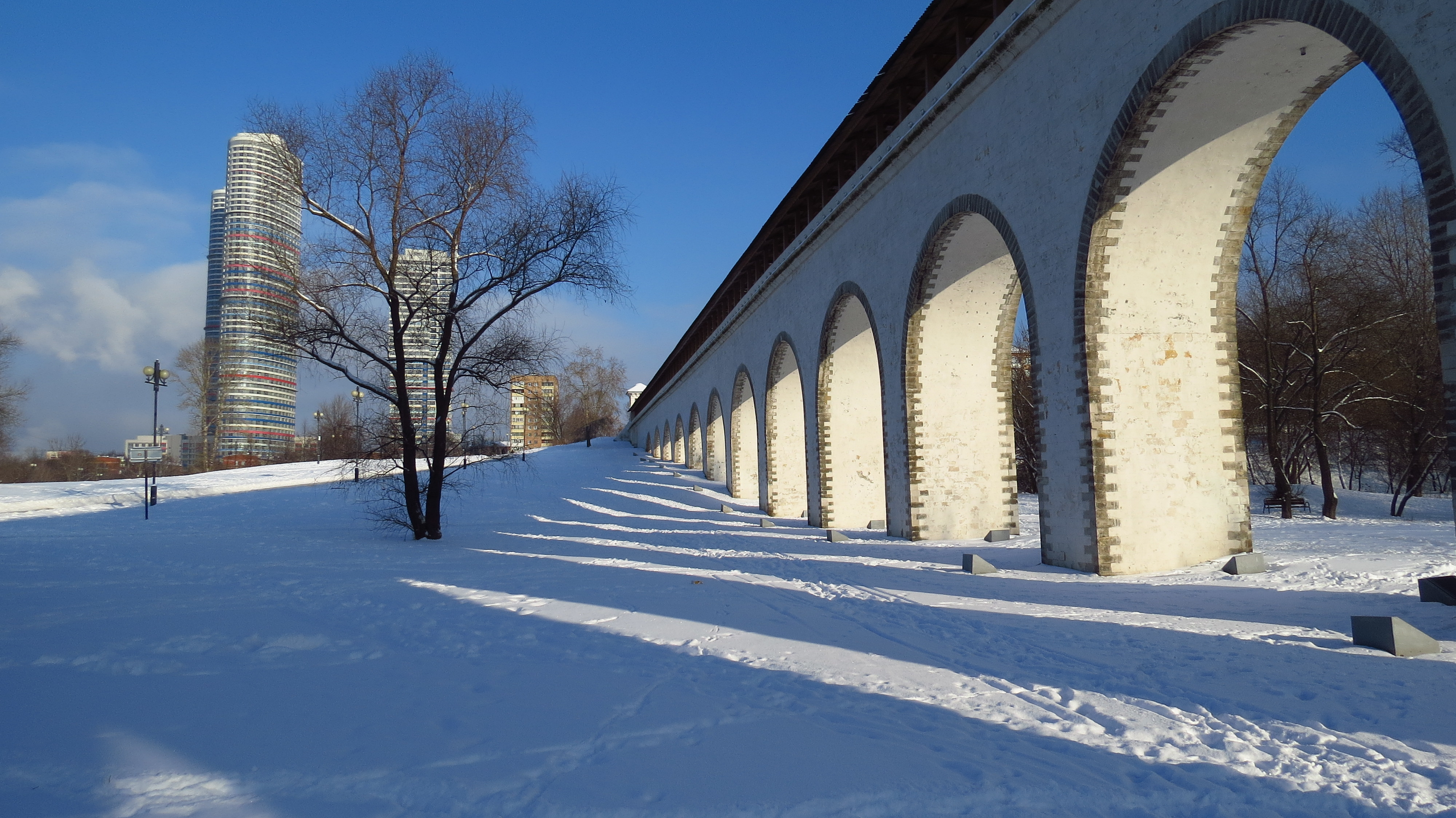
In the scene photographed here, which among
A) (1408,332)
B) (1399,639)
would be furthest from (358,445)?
(1408,332)

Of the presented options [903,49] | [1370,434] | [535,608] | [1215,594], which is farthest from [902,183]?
[1370,434]

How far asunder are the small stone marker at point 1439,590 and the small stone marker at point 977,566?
11.4 ft

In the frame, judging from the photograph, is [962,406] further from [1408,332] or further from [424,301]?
[1408,332]

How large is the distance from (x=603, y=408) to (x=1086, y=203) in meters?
66.1

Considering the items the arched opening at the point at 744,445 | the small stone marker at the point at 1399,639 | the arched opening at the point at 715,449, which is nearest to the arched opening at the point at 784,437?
the arched opening at the point at 744,445

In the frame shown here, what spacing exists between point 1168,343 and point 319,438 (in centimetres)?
4708

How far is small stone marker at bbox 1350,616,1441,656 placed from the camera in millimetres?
4082

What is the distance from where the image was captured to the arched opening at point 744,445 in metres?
23.4

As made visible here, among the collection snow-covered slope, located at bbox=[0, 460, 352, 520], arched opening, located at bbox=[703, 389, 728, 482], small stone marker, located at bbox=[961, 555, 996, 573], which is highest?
arched opening, located at bbox=[703, 389, 728, 482]

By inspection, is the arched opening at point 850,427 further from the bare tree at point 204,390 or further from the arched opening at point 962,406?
the bare tree at point 204,390

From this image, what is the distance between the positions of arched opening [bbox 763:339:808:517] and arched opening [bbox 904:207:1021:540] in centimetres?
694

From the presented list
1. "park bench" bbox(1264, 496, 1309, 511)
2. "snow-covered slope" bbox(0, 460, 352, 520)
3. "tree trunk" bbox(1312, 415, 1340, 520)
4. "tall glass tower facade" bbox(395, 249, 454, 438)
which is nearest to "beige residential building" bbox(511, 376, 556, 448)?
"tall glass tower facade" bbox(395, 249, 454, 438)

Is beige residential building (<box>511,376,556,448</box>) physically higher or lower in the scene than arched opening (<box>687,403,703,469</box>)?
higher

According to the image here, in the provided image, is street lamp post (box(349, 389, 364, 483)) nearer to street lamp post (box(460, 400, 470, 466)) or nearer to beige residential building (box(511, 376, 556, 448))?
street lamp post (box(460, 400, 470, 466))
